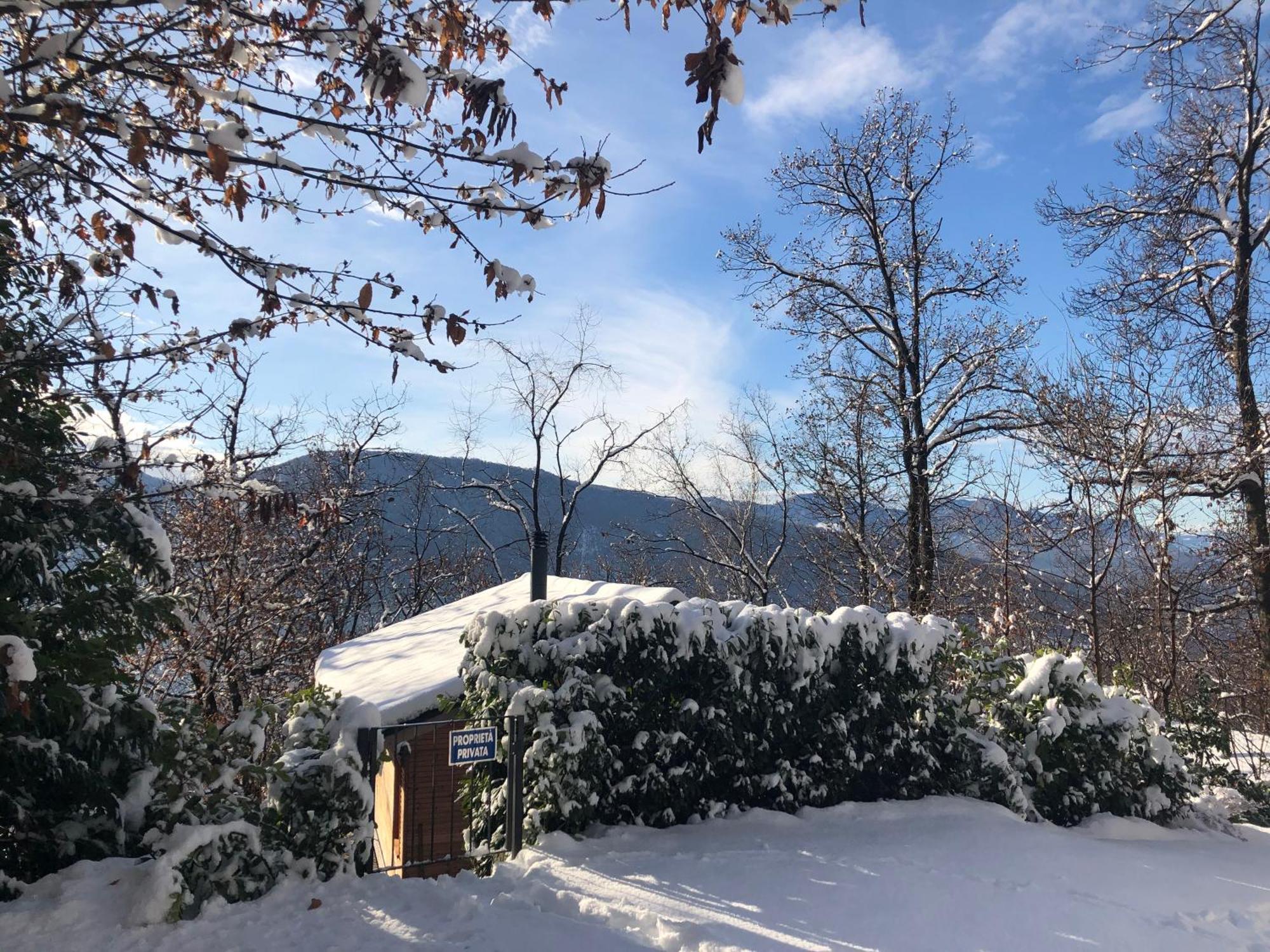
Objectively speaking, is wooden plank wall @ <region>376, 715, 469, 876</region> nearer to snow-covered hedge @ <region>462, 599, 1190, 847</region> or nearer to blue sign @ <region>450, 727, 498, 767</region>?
snow-covered hedge @ <region>462, 599, 1190, 847</region>

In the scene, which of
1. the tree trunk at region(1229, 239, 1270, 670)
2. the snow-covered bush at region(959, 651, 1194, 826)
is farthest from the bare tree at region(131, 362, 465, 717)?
the tree trunk at region(1229, 239, 1270, 670)

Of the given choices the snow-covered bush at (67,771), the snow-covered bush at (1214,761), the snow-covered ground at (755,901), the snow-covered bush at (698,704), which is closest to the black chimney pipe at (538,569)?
the snow-covered bush at (698,704)

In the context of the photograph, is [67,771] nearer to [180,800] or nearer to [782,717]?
[180,800]

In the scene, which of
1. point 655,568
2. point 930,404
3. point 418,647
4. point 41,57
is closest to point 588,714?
point 41,57

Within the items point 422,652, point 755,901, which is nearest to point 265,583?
point 422,652

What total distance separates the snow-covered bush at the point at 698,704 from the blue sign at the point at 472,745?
0.33 metres

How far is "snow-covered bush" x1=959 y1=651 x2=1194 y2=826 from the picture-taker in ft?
25.8

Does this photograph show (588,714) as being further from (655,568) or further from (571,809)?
(655,568)

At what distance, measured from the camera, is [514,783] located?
18.9 ft

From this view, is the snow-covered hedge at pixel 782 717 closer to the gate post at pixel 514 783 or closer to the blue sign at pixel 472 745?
the gate post at pixel 514 783

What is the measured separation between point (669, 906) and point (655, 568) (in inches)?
1764

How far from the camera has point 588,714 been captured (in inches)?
239

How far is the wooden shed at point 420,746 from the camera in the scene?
746 centimetres

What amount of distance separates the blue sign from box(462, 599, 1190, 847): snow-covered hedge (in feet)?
1.08
